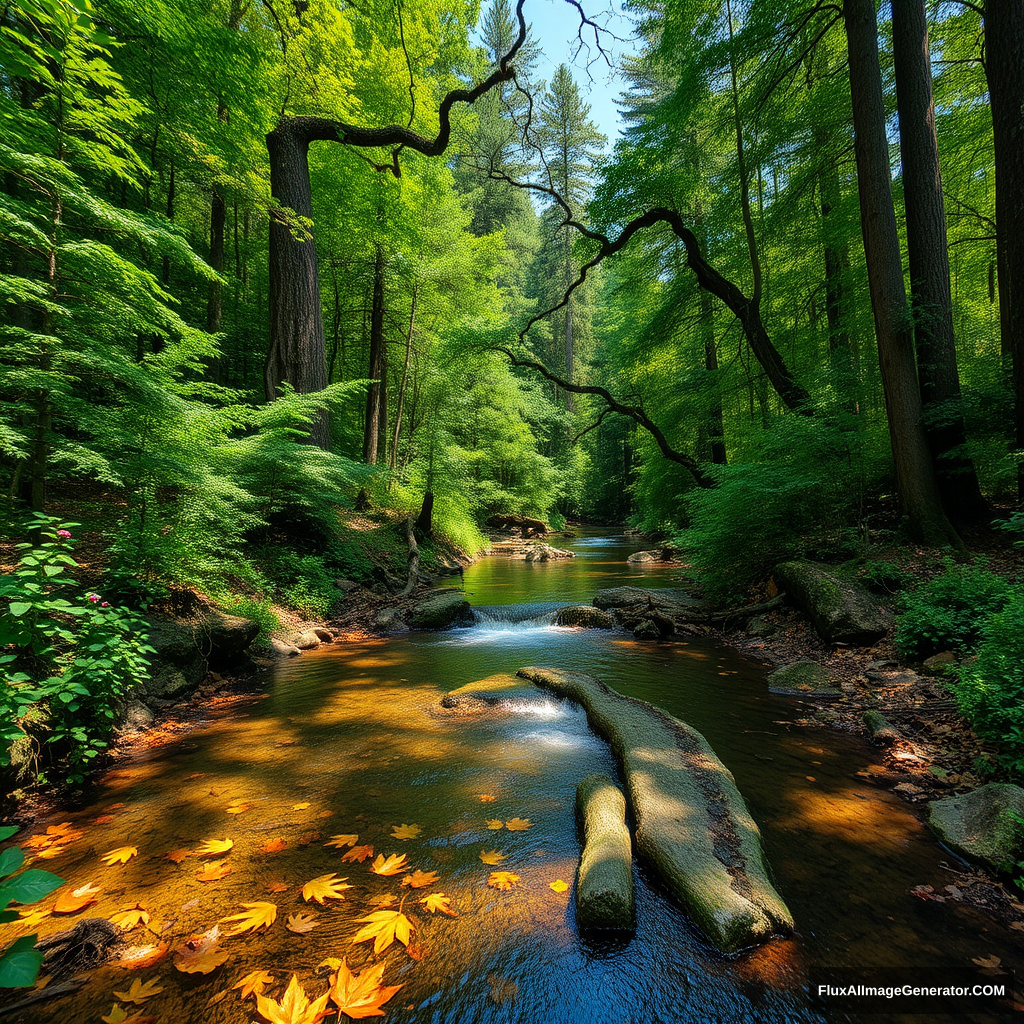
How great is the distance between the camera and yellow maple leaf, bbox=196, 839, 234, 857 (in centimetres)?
241

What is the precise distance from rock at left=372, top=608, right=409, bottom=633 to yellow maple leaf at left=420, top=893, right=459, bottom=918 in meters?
5.95

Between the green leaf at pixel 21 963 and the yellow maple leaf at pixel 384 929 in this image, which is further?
the yellow maple leaf at pixel 384 929

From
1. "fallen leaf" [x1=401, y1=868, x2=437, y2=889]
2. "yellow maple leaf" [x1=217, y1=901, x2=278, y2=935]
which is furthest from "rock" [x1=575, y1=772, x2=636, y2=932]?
"yellow maple leaf" [x1=217, y1=901, x2=278, y2=935]

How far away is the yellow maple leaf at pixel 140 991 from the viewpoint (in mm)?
1626

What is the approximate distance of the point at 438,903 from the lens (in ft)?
6.88

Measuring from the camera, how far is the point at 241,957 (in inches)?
71.2

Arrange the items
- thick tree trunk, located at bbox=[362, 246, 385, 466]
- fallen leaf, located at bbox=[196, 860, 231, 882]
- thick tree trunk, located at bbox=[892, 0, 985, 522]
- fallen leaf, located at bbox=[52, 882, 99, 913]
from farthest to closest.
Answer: thick tree trunk, located at bbox=[362, 246, 385, 466] → thick tree trunk, located at bbox=[892, 0, 985, 522] → fallen leaf, located at bbox=[196, 860, 231, 882] → fallen leaf, located at bbox=[52, 882, 99, 913]

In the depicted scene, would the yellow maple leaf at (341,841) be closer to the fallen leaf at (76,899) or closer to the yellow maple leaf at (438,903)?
the yellow maple leaf at (438,903)

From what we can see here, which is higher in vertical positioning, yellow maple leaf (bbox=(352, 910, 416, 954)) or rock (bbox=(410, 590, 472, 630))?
rock (bbox=(410, 590, 472, 630))

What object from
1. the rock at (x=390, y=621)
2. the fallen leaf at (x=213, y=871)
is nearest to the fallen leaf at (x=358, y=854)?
the fallen leaf at (x=213, y=871)

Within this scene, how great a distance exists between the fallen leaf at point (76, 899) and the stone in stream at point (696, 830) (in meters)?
2.62

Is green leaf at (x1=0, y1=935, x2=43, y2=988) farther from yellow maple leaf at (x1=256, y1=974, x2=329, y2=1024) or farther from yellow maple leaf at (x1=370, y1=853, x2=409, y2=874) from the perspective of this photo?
yellow maple leaf at (x1=370, y1=853, x2=409, y2=874)

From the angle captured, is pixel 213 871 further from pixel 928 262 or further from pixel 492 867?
pixel 928 262

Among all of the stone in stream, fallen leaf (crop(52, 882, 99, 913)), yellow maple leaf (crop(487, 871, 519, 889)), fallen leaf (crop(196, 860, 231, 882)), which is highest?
the stone in stream
